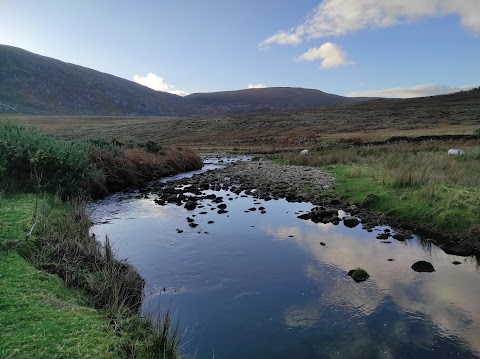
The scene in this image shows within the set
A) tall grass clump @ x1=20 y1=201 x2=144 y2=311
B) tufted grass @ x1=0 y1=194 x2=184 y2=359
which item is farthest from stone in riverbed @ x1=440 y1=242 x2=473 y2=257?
tall grass clump @ x1=20 y1=201 x2=144 y2=311

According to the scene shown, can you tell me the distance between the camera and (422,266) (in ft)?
45.5

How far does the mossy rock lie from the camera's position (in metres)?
13.0

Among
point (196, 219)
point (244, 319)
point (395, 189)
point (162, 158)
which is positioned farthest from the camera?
point (162, 158)

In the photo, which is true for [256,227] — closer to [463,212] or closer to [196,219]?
[196,219]

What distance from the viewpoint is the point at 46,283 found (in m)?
9.11

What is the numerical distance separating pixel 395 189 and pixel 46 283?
19868 millimetres

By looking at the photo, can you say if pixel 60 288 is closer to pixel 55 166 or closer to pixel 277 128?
pixel 55 166

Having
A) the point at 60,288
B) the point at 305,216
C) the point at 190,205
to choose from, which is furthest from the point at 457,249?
the point at 190,205

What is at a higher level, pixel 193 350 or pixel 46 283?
pixel 46 283

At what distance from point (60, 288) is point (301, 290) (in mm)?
7059

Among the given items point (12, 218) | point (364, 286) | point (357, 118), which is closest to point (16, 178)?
point (12, 218)

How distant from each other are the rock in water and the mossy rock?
6.44 feet

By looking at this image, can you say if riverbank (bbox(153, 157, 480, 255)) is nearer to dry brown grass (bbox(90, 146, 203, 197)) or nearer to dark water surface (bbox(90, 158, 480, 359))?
dark water surface (bbox(90, 158, 480, 359))

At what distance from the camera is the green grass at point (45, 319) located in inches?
253
